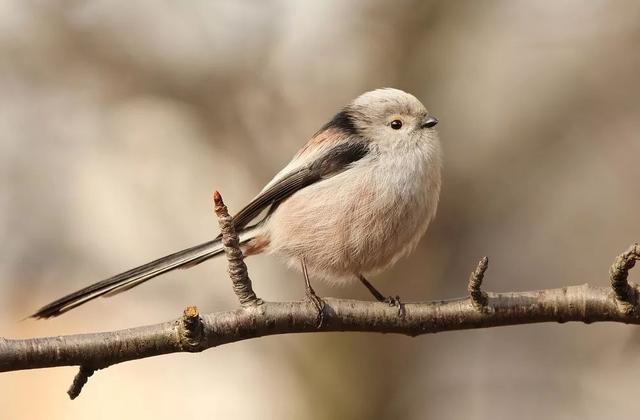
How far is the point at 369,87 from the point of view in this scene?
6844 mm

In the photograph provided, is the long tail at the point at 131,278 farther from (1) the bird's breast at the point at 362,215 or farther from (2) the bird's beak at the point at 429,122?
(2) the bird's beak at the point at 429,122

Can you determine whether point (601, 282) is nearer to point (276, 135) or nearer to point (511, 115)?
point (511, 115)

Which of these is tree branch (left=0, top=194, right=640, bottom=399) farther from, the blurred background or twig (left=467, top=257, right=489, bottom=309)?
the blurred background

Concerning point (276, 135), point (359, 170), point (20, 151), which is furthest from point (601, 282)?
point (20, 151)

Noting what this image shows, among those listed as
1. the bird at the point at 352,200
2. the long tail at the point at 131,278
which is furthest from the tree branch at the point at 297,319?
the bird at the point at 352,200

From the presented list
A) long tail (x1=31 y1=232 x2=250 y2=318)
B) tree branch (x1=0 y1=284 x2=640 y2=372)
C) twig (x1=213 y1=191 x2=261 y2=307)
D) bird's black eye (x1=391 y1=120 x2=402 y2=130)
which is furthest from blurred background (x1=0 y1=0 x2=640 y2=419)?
twig (x1=213 y1=191 x2=261 y2=307)

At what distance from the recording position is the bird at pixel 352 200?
4219mm

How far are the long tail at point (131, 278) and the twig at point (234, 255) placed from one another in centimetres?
72

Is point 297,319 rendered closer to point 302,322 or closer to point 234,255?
point 302,322

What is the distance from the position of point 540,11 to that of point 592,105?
99 cm

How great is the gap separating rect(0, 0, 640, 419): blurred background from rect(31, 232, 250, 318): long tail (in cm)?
226

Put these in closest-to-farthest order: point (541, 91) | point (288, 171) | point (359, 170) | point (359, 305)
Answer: point (359, 305), point (359, 170), point (288, 171), point (541, 91)

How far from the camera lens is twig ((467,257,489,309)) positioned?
3.13 metres

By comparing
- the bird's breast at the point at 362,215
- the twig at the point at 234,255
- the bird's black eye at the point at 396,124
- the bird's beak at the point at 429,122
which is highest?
the bird's black eye at the point at 396,124
